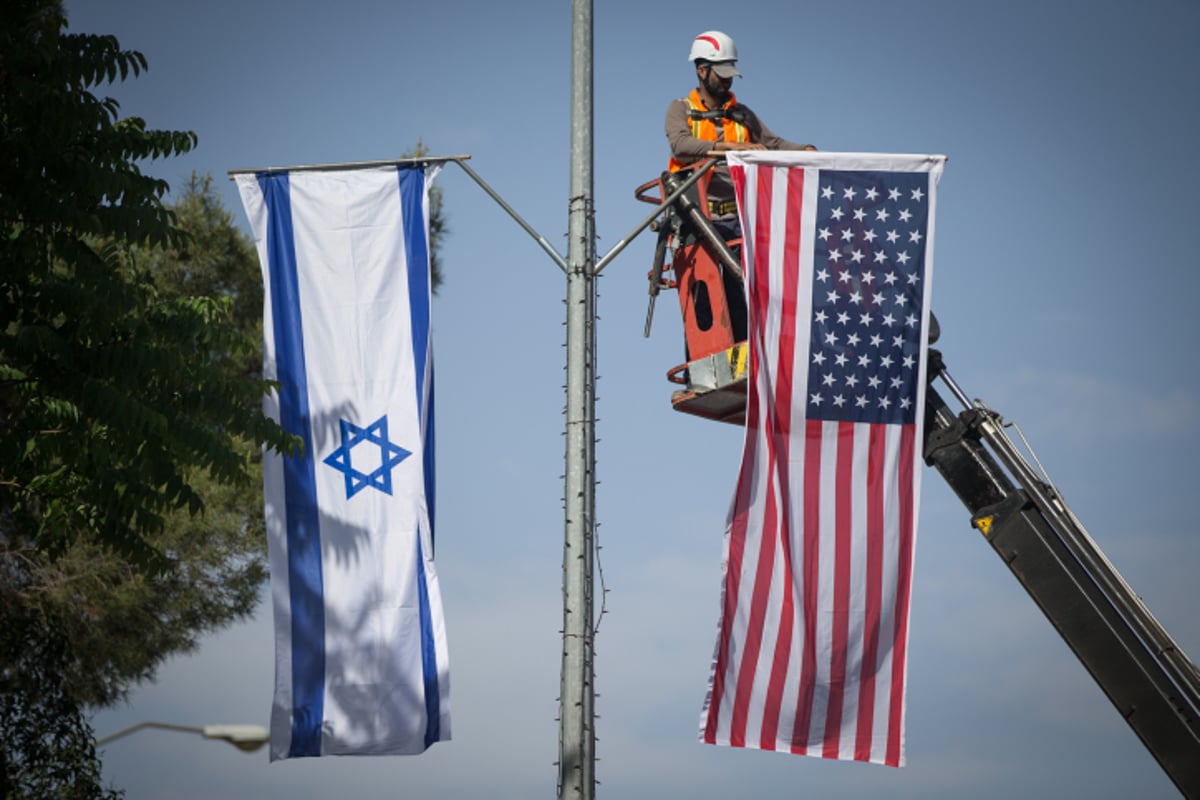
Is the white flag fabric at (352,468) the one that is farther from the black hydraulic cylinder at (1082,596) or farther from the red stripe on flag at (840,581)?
the black hydraulic cylinder at (1082,596)

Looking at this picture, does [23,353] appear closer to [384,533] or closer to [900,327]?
[384,533]

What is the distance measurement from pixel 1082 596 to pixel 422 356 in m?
5.75

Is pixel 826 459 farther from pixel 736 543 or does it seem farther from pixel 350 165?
pixel 350 165

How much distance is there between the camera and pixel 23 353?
13.8 metres

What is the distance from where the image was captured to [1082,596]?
37.6ft

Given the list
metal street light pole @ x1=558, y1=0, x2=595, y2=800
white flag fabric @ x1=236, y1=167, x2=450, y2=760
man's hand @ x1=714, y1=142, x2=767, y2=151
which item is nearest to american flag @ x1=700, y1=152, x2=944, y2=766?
man's hand @ x1=714, y1=142, x2=767, y2=151

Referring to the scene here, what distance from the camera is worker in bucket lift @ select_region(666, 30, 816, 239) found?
12.8m

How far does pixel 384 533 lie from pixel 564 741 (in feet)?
7.04

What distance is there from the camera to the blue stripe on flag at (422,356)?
10.7 metres

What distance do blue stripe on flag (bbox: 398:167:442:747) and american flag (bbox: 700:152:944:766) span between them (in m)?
2.11

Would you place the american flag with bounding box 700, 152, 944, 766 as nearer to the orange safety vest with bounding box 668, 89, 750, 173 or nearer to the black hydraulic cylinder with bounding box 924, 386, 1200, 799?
the black hydraulic cylinder with bounding box 924, 386, 1200, 799

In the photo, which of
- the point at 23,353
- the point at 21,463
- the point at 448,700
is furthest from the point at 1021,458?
the point at 21,463

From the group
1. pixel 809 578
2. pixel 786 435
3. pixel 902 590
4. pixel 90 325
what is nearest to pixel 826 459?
pixel 786 435

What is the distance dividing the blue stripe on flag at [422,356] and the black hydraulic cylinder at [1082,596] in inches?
166
